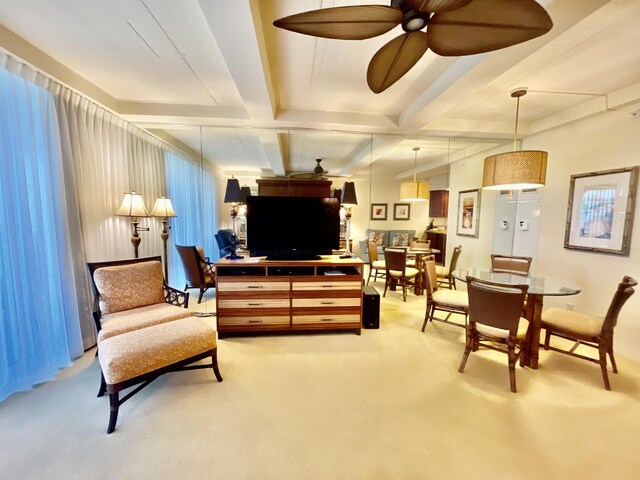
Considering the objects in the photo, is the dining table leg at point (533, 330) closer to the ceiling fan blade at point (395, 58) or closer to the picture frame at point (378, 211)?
the ceiling fan blade at point (395, 58)

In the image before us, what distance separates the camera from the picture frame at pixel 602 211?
99.9 inches

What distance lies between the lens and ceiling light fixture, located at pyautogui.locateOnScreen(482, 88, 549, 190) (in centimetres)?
240

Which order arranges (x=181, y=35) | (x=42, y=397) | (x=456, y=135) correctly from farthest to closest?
1. (x=456, y=135)
2. (x=42, y=397)
3. (x=181, y=35)

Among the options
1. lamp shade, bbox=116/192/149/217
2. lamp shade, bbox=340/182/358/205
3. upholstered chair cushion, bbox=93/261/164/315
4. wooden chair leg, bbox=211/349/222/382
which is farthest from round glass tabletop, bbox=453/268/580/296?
lamp shade, bbox=116/192/149/217

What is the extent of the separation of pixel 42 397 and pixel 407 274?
4355mm

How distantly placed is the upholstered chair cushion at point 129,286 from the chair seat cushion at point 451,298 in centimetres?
317

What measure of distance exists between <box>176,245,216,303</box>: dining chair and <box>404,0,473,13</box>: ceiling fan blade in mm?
3680

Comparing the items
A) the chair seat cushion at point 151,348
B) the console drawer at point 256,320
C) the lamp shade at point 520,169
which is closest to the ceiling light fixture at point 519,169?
the lamp shade at point 520,169

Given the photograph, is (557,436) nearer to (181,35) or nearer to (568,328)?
(568,328)

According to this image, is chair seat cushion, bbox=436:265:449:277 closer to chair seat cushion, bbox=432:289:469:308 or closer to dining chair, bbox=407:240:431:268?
dining chair, bbox=407:240:431:268

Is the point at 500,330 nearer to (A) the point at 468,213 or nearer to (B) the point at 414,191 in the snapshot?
(B) the point at 414,191

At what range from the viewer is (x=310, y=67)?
2232mm

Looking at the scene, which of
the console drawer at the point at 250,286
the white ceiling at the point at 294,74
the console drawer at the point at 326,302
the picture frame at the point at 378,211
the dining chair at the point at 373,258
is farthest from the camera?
the dining chair at the point at 373,258

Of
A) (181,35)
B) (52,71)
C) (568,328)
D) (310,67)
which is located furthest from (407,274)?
(52,71)
